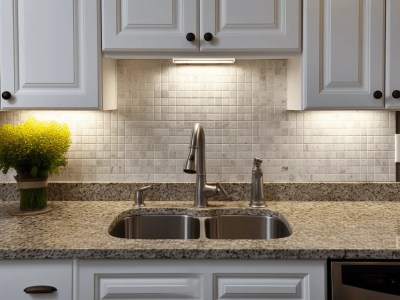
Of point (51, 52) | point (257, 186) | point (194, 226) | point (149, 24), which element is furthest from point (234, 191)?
point (51, 52)

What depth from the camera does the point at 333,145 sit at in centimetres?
249

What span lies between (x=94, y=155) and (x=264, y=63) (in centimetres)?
85

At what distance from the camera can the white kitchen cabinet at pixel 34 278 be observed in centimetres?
176

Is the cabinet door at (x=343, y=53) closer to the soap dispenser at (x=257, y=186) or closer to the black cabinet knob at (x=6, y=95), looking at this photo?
the soap dispenser at (x=257, y=186)

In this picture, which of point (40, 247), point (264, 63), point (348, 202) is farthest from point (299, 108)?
point (40, 247)

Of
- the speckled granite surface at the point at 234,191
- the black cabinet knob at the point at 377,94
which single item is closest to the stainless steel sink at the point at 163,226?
the speckled granite surface at the point at 234,191

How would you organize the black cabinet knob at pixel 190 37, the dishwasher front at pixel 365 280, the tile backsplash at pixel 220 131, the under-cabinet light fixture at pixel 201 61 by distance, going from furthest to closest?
the tile backsplash at pixel 220 131 < the under-cabinet light fixture at pixel 201 61 < the black cabinet knob at pixel 190 37 < the dishwasher front at pixel 365 280

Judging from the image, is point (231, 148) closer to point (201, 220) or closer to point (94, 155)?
point (201, 220)

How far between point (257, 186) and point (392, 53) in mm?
739

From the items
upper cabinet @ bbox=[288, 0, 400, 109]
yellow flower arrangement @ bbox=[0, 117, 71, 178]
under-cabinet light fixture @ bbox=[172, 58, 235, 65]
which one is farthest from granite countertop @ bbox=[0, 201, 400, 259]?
under-cabinet light fixture @ bbox=[172, 58, 235, 65]

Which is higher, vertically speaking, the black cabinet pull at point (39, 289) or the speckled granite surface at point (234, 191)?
the speckled granite surface at point (234, 191)

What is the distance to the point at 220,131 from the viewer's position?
250cm

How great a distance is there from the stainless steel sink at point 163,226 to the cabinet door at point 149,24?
2.24 ft

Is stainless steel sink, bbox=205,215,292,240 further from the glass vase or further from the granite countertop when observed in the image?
the glass vase
